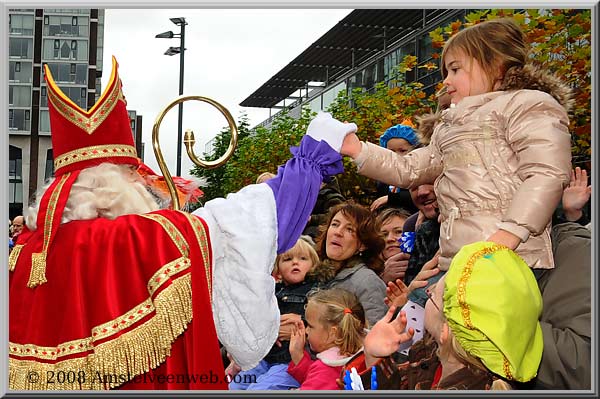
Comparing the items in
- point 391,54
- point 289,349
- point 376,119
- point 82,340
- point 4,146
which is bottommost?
point 289,349

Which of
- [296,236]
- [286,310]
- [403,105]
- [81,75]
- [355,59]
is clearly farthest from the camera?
[355,59]

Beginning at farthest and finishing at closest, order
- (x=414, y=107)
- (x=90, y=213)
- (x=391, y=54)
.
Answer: (x=391, y=54), (x=414, y=107), (x=90, y=213)

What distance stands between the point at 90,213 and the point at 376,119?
3397 mm

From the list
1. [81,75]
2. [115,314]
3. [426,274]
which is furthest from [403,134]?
[115,314]

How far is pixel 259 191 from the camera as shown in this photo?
2.70 meters

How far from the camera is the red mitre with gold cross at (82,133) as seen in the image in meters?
2.56

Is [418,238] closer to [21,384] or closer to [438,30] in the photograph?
[438,30]

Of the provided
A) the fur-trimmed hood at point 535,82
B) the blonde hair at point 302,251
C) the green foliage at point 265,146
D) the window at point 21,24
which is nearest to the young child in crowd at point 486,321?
the fur-trimmed hood at point 535,82

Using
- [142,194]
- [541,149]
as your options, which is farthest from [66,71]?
[541,149]

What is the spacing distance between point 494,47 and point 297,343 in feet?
4.90

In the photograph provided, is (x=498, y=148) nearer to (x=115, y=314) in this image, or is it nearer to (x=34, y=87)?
(x=115, y=314)

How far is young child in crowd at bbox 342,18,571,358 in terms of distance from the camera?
7.90 feet

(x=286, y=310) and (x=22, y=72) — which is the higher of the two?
(x=22, y=72)

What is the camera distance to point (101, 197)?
8.51ft
